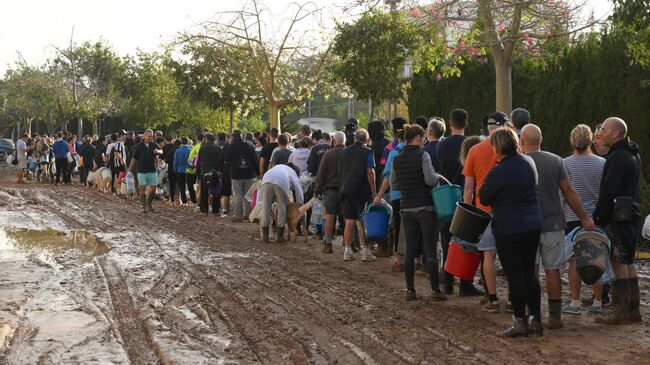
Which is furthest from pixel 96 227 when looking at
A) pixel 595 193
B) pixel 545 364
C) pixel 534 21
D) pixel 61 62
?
pixel 61 62

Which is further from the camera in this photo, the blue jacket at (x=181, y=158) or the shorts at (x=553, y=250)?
the blue jacket at (x=181, y=158)

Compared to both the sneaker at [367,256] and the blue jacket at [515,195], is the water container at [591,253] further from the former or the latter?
the sneaker at [367,256]

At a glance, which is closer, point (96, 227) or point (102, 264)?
point (102, 264)

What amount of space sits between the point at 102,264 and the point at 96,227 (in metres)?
5.62

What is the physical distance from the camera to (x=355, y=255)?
1403cm

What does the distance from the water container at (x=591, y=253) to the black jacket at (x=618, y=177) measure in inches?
10.3

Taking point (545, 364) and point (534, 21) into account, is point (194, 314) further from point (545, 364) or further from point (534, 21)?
point (534, 21)

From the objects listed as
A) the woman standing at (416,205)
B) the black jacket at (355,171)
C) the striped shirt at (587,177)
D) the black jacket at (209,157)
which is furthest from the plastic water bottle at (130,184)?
the striped shirt at (587,177)

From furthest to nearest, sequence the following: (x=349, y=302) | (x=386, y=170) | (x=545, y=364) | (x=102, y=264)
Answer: (x=102, y=264) < (x=386, y=170) < (x=349, y=302) < (x=545, y=364)

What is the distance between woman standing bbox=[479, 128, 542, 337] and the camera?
25.6 feet

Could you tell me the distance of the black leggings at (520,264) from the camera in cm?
784

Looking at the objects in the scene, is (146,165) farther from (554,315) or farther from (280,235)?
(554,315)

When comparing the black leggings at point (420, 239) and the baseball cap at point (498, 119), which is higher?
the baseball cap at point (498, 119)

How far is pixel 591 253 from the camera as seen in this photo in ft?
27.7
